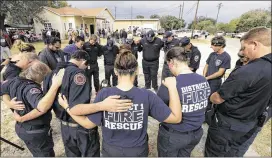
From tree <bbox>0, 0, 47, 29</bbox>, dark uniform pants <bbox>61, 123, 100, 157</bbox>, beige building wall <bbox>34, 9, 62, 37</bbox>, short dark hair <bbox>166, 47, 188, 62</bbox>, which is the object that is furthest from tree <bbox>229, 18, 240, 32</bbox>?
dark uniform pants <bbox>61, 123, 100, 157</bbox>

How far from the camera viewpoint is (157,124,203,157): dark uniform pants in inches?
80.0

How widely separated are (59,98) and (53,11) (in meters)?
27.8

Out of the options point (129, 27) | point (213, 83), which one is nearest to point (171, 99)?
point (213, 83)

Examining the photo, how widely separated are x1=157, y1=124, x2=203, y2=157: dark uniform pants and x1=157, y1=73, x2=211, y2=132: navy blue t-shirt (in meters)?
0.08

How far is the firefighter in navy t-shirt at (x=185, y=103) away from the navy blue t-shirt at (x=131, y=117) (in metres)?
0.25

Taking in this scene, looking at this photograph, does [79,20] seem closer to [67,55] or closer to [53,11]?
[53,11]

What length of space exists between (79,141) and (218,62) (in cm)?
303

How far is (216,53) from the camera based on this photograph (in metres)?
3.76

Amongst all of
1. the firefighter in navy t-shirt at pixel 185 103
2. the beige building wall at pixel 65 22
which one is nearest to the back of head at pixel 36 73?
the firefighter in navy t-shirt at pixel 185 103

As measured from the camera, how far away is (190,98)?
1887 millimetres

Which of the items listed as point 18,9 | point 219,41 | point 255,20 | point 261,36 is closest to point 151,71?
point 219,41

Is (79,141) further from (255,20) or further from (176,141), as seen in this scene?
(255,20)

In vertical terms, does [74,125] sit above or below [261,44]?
below

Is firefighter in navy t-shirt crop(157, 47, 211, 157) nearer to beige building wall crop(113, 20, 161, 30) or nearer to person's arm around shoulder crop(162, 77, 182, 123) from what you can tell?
person's arm around shoulder crop(162, 77, 182, 123)
